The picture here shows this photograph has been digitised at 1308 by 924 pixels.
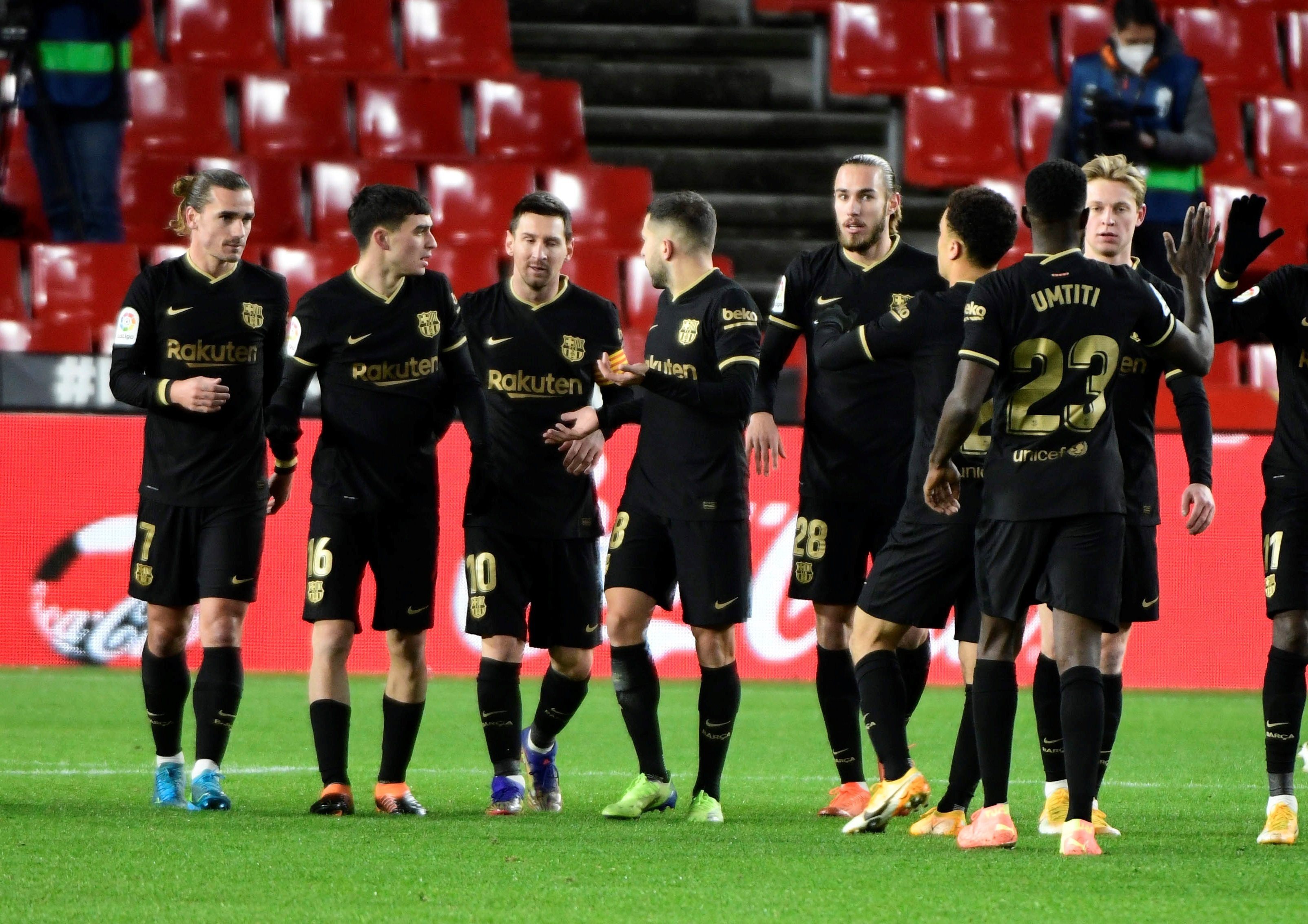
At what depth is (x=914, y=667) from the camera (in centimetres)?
666

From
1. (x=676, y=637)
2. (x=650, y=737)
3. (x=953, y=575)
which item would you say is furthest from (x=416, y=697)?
(x=676, y=637)

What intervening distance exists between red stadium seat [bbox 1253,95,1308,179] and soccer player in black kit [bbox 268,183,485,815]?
30.9 feet

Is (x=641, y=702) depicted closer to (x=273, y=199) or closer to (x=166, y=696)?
(x=166, y=696)

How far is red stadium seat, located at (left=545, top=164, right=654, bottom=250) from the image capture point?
13.0 metres

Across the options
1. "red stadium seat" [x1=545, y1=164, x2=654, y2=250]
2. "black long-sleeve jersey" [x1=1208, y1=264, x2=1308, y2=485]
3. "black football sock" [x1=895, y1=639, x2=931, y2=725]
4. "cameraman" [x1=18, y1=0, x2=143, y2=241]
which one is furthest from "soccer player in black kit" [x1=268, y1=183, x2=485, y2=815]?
"red stadium seat" [x1=545, y1=164, x2=654, y2=250]

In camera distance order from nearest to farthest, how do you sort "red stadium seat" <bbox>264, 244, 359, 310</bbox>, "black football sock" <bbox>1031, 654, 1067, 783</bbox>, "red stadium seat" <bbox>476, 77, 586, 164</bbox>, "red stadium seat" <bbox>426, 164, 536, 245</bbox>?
"black football sock" <bbox>1031, 654, 1067, 783</bbox> → "red stadium seat" <bbox>264, 244, 359, 310</bbox> → "red stadium seat" <bbox>426, 164, 536, 245</bbox> → "red stadium seat" <bbox>476, 77, 586, 164</bbox>

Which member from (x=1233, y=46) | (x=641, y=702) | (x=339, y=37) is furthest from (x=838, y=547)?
(x=1233, y=46)

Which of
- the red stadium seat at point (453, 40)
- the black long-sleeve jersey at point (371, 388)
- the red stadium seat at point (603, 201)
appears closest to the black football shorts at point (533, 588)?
the black long-sleeve jersey at point (371, 388)

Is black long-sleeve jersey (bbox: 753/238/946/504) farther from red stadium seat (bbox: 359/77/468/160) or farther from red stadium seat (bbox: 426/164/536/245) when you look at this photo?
red stadium seat (bbox: 359/77/468/160)

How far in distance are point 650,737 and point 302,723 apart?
2904 mm

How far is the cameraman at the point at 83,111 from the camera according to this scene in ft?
38.9

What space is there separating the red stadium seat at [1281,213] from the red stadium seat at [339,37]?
5.81 meters

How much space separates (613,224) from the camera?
514 inches

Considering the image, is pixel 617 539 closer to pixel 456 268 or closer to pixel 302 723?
pixel 302 723
